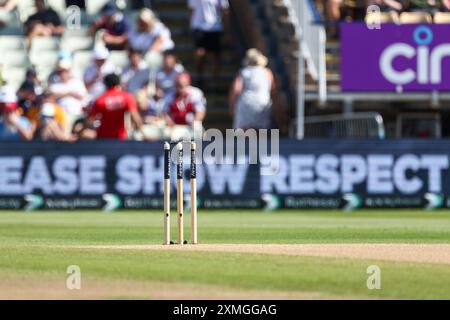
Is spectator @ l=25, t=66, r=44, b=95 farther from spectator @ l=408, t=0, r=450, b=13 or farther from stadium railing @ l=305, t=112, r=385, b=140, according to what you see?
spectator @ l=408, t=0, r=450, b=13

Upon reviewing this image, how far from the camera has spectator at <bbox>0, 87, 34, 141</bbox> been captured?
26017 mm

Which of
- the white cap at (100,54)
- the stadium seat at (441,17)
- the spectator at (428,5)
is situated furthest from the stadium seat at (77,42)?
the stadium seat at (441,17)

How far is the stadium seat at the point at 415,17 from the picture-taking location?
2690 cm

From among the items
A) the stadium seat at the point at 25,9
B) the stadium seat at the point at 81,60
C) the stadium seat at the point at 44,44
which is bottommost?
the stadium seat at the point at 81,60

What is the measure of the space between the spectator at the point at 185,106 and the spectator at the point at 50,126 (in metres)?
2.09

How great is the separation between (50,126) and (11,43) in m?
4.18

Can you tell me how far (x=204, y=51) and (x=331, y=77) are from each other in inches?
129

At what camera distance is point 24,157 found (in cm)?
2502

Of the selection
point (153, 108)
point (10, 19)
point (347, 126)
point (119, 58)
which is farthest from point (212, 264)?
point (10, 19)

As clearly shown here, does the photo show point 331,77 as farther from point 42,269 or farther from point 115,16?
point 42,269

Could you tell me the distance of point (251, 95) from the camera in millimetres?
26281

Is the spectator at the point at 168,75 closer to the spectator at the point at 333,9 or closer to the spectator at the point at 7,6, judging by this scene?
the spectator at the point at 333,9

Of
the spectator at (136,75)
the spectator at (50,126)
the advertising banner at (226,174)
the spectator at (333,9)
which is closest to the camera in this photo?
the advertising banner at (226,174)

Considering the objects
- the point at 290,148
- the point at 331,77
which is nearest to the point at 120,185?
the point at 290,148
